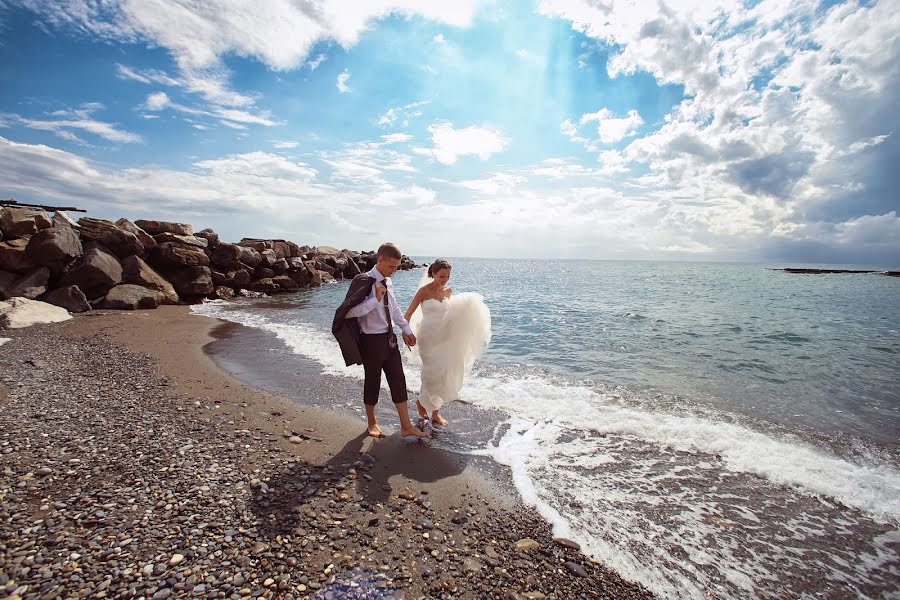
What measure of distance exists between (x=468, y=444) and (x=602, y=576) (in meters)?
2.55

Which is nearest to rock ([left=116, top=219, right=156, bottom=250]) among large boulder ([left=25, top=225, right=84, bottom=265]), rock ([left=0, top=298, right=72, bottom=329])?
large boulder ([left=25, top=225, right=84, bottom=265])

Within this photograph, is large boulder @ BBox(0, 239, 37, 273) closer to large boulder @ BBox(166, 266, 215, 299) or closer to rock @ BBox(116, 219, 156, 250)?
rock @ BBox(116, 219, 156, 250)

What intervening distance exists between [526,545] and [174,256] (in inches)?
963

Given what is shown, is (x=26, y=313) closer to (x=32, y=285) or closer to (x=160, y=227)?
(x=32, y=285)

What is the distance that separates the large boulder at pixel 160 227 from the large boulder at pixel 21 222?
562 cm

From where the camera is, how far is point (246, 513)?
11.3ft

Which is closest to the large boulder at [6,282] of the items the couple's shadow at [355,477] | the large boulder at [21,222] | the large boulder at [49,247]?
the large boulder at [49,247]

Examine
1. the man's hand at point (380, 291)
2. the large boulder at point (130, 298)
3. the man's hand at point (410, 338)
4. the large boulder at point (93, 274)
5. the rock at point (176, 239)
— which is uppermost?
the rock at point (176, 239)

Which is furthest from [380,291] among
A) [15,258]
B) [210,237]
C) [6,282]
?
[210,237]

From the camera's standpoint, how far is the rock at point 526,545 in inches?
135

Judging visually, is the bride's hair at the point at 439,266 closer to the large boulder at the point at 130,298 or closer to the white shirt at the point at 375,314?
the white shirt at the point at 375,314

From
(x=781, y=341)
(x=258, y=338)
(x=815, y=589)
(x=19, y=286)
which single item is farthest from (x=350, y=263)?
(x=815, y=589)

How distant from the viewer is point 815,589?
332 centimetres

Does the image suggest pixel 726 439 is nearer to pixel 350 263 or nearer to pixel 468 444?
pixel 468 444
